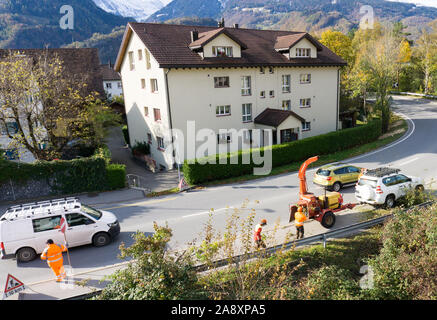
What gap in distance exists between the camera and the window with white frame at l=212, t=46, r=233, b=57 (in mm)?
26031

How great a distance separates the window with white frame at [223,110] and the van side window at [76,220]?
53.5 feet

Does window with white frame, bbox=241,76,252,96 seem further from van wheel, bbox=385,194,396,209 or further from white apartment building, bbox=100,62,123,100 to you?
white apartment building, bbox=100,62,123,100

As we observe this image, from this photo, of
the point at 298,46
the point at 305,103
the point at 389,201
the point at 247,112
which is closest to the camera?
the point at 389,201

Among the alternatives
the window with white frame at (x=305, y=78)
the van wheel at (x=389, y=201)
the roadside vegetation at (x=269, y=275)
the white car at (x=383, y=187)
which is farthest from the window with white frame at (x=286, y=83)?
the roadside vegetation at (x=269, y=275)

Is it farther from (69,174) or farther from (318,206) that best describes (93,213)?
(318,206)

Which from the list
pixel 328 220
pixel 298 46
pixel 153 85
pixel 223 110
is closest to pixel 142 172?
pixel 153 85

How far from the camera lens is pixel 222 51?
26.4 m

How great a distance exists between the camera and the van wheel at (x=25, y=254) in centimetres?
1168

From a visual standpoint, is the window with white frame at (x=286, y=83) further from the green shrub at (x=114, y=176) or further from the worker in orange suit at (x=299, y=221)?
the worker in orange suit at (x=299, y=221)

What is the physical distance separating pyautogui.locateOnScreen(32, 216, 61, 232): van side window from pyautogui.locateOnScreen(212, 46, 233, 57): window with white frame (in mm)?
18495

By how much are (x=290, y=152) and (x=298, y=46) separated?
458 inches

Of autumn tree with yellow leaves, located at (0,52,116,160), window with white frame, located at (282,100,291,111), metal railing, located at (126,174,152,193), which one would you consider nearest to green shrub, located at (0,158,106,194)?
metal railing, located at (126,174,152,193)

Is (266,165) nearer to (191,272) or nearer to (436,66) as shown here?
(191,272)

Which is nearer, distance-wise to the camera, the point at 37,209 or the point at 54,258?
the point at 54,258
